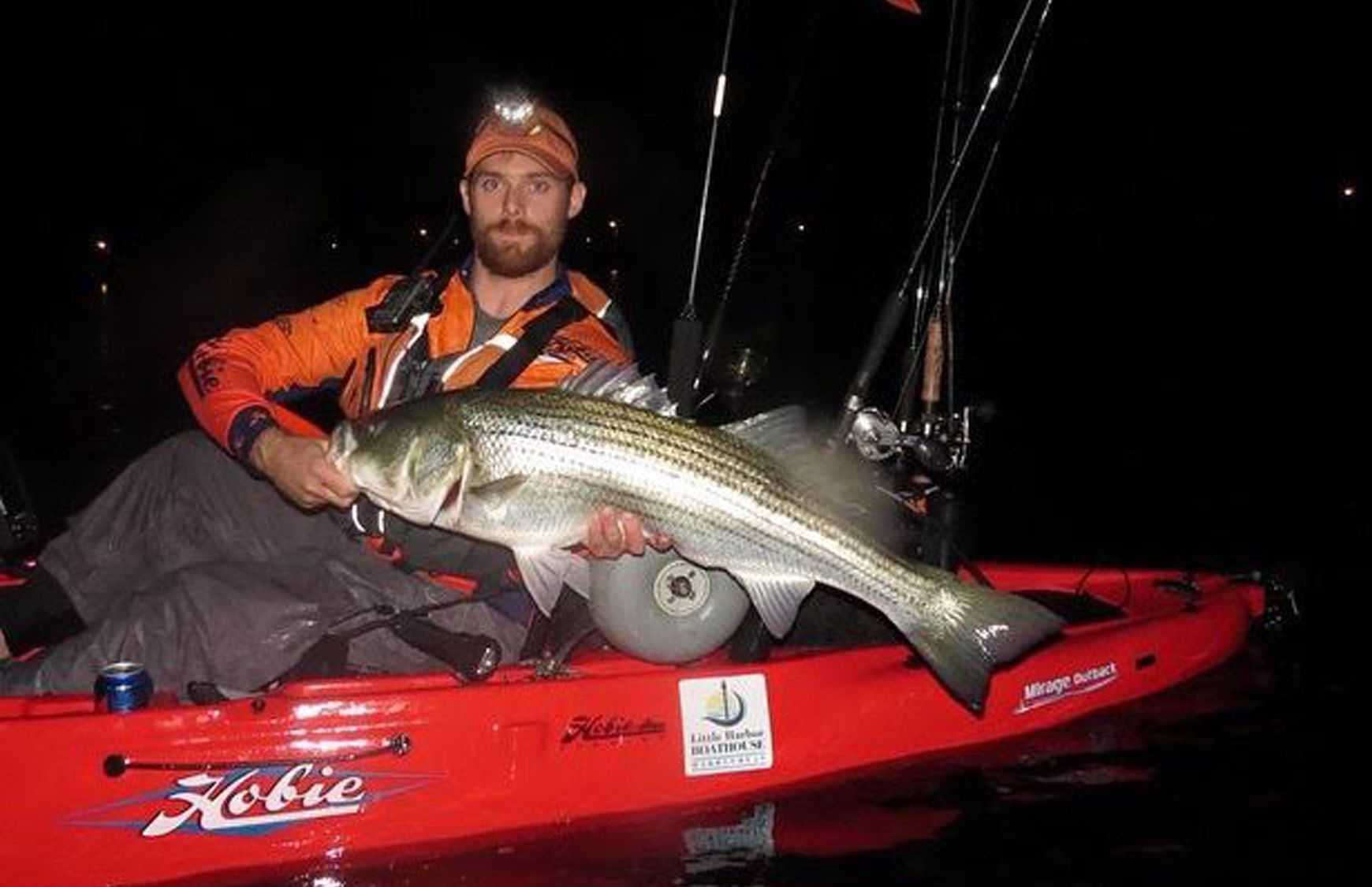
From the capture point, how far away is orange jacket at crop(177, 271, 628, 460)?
4113 millimetres

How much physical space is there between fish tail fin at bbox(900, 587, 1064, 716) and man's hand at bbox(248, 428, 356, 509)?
1.93 metres

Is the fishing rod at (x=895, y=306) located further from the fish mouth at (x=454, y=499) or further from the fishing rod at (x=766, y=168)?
the fish mouth at (x=454, y=499)

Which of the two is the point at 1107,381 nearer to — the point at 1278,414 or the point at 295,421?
the point at 1278,414

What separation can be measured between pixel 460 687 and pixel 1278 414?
70.8 ft

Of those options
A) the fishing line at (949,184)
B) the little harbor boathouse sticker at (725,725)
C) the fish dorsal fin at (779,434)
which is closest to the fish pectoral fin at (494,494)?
the fish dorsal fin at (779,434)

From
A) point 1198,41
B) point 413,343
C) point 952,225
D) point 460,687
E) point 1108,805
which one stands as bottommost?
point 1108,805

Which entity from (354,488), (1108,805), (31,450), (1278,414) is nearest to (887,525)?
(1108,805)

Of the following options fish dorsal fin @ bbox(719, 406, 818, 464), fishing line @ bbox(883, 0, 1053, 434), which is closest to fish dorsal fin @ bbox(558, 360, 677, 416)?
fish dorsal fin @ bbox(719, 406, 818, 464)

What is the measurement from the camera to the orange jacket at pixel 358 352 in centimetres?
411

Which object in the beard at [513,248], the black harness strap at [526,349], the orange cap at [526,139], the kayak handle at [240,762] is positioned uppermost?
the orange cap at [526,139]

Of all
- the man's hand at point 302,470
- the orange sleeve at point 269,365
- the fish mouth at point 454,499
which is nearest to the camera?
the fish mouth at point 454,499

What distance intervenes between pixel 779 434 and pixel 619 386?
56cm

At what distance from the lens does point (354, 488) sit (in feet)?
11.4

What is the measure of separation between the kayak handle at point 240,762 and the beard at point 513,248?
185cm
